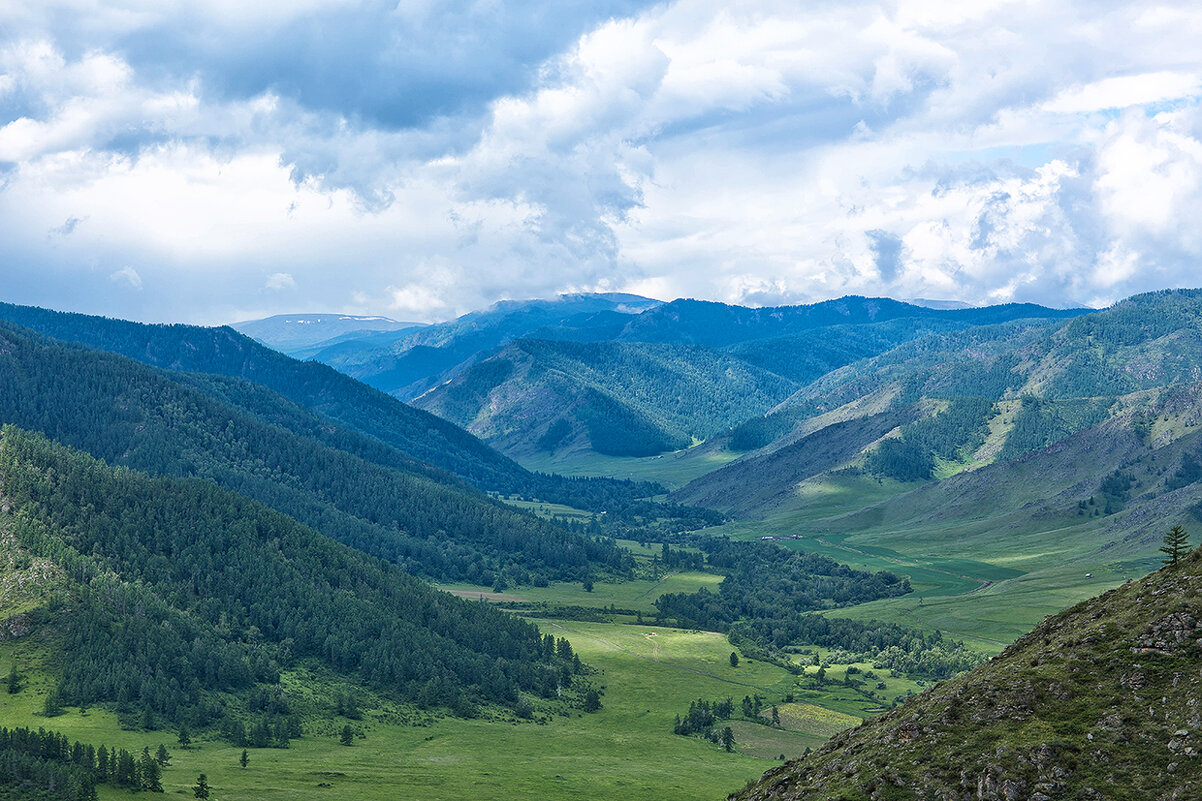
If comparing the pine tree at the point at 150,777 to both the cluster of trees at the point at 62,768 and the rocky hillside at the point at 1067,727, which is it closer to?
the cluster of trees at the point at 62,768

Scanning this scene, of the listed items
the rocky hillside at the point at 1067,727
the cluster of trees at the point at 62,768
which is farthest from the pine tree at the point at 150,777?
the rocky hillside at the point at 1067,727

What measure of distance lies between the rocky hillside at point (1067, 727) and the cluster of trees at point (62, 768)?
311 feet

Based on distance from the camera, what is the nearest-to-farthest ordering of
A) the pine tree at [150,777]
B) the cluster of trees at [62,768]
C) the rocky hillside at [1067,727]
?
the rocky hillside at [1067,727]
the cluster of trees at [62,768]
the pine tree at [150,777]

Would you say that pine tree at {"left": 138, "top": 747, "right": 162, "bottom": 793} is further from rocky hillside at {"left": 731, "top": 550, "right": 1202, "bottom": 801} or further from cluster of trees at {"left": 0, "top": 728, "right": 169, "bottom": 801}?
rocky hillside at {"left": 731, "top": 550, "right": 1202, "bottom": 801}

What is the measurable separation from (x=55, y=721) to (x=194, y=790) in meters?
59.7

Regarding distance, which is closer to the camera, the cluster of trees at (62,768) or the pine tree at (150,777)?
the cluster of trees at (62,768)

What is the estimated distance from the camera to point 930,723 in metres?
78.1

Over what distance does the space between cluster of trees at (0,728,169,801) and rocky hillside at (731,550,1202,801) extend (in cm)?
9469

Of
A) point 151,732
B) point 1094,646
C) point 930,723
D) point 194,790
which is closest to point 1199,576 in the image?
point 1094,646

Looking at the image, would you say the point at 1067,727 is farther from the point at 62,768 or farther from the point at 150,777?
the point at 62,768

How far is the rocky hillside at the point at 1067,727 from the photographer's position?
66375mm

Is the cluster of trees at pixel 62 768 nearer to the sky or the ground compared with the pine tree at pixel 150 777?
nearer to the sky

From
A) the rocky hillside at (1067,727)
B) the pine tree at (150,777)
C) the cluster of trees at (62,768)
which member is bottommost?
the pine tree at (150,777)

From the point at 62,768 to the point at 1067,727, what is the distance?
414ft
